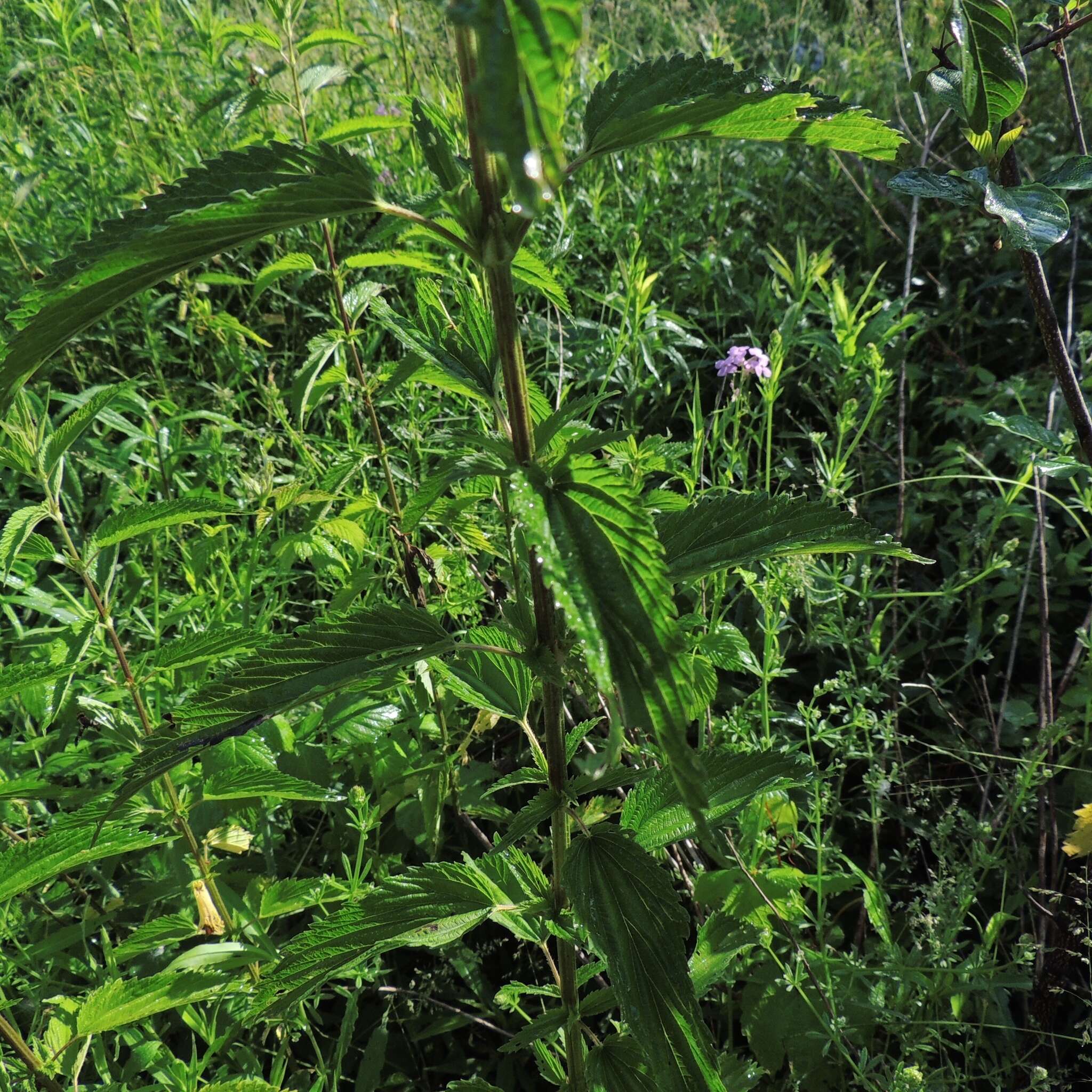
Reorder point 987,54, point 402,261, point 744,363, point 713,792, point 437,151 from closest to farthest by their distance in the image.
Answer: point 437,151 → point 987,54 → point 713,792 → point 402,261 → point 744,363

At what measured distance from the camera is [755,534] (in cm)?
88

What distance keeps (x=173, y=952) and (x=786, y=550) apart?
4.68ft

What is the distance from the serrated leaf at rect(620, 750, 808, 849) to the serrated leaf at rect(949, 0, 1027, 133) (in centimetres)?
74

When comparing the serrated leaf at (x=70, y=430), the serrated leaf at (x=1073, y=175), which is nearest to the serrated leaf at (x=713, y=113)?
the serrated leaf at (x=1073, y=175)

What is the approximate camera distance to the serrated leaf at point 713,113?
731 millimetres

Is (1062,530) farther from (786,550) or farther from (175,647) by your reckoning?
(175,647)

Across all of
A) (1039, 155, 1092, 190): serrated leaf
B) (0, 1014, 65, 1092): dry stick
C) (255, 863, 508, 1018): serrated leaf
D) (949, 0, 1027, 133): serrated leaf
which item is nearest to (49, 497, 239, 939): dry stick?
(0, 1014, 65, 1092): dry stick

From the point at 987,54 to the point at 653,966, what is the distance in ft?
3.21

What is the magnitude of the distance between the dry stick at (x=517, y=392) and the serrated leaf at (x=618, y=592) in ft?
0.14

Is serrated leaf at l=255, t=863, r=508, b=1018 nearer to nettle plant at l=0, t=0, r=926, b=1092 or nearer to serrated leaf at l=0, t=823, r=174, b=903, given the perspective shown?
nettle plant at l=0, t=0, r=926, b=1092

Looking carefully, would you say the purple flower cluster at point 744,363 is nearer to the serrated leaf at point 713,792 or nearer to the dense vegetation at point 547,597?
the dense vegetation at point 547,597

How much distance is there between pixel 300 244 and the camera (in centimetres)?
317

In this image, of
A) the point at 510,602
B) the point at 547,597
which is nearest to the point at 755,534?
the point at 547,597

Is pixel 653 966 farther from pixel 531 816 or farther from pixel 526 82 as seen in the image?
pixel 526 82
